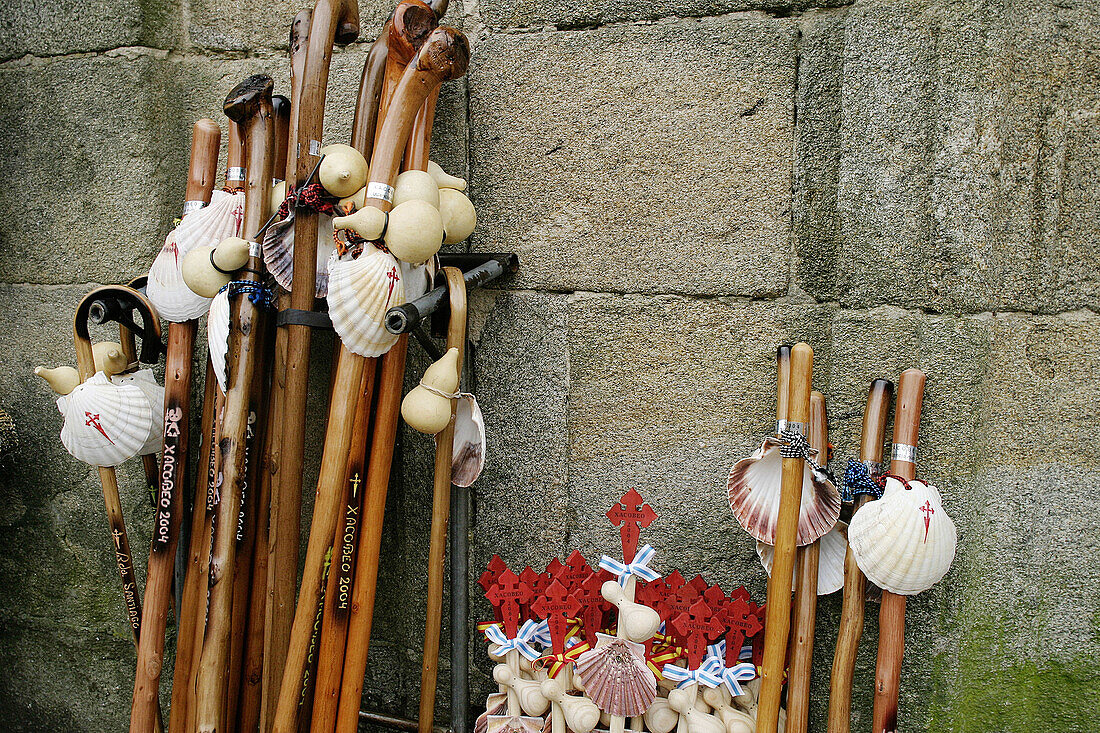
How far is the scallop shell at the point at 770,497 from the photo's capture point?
3.67 feet

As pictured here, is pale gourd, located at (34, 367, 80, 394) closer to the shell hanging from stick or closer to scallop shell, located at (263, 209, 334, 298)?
the shell hanging from stick

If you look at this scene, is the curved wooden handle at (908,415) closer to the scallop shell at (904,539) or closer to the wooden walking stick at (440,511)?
the scallop shell at (904,539)

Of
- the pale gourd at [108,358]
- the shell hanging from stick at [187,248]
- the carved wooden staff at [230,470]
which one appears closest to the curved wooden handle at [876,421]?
the carved wooden staff at [230,470]

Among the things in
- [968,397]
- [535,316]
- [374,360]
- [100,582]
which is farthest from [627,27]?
[100,582]

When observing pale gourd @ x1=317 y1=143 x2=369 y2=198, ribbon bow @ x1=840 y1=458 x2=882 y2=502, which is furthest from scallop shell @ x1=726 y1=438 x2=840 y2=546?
pale gourd @ x1=317 y1=143 x2=369 y2=198

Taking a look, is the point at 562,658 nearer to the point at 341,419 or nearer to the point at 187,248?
the point at 341,419

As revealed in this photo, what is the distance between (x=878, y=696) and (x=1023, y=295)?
65 cm

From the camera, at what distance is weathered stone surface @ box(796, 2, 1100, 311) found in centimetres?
114

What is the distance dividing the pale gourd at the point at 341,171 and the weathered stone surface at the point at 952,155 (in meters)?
0.73

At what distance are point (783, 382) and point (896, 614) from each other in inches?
14.7

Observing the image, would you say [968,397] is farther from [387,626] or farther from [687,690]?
[387,626]

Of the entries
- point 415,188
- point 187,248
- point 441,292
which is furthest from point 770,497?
point 187,248

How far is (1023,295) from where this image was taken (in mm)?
1160

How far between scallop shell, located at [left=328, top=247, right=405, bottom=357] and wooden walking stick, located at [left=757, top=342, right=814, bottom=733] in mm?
588
